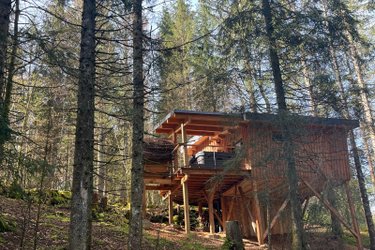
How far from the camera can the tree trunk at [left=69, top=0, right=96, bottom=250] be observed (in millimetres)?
6379

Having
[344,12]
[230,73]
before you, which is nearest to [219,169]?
[230,73]

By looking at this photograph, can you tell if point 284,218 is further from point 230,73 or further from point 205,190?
point 230,73

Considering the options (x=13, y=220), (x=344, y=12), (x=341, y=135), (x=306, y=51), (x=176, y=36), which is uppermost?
(x=176, y=36)

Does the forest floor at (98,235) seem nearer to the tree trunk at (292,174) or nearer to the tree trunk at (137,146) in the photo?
the tree trunk at (137,146)

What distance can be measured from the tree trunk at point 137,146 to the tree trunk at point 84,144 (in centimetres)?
111

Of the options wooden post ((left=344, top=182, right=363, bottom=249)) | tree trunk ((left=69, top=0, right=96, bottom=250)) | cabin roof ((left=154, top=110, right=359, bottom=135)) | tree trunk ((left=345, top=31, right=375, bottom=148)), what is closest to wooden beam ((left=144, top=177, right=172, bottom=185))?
cabin roof ((left=154, top=110, right=359, bottom=135))

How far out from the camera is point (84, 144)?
6.75 meters

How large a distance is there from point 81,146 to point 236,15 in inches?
276

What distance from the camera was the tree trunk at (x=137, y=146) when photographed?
7.65 metres

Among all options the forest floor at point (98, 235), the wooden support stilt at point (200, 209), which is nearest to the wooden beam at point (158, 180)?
the forest floor at point (98, 235)

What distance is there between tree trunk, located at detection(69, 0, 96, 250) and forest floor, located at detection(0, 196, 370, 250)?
156 cm

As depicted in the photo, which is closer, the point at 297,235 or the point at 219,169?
the point at 297,235

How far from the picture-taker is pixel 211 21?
24.4 metres

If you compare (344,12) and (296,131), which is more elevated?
(344,12)
